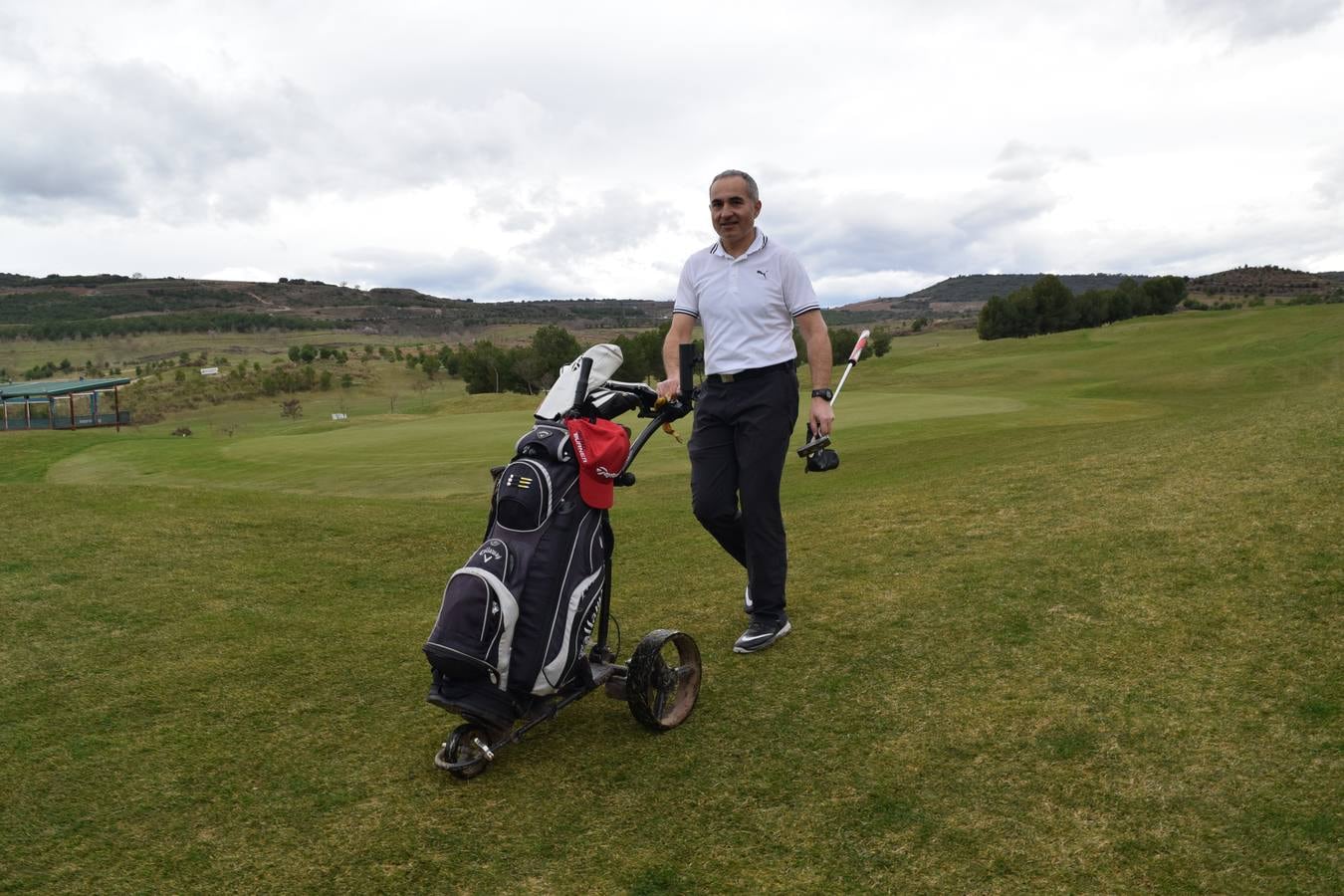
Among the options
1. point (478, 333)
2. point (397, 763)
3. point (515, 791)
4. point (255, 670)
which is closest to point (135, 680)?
point (255, 670)

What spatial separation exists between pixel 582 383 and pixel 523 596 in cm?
103

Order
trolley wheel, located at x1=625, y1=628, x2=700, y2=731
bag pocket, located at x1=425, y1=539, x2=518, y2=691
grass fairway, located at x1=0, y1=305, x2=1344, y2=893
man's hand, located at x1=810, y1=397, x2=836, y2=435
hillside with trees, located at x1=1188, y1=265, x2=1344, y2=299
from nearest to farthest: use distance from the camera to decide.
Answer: grass fairway, located at x1=0, y1=305, x2=1344, y2=893, bag pocket, located at x1=425, y1=539, x2=518, y2=691, trolley wheel, located at x1=625, y1=628, x2=700, y2=731, man's hand, located at x1=810, y1=397, x2=836, y2=435, hillside with trees, located at x1=1188, y1=265, x2=1344, y2=299

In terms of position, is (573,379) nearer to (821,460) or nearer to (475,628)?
(475,628)

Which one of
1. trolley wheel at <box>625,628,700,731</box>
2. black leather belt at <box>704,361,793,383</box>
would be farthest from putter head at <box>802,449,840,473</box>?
trolley wheel at <box>625,628,700,731</box>

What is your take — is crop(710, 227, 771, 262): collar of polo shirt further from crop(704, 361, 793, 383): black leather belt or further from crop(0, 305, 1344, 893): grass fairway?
crop(0, 305, 1344, 893): grass fairway

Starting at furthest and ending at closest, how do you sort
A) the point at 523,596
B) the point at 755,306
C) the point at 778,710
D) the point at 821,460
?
the point at 821,460 → the point at 755,306 → the point at 778,710 → the point at 523,596

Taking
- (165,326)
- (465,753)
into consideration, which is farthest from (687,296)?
(165,326)

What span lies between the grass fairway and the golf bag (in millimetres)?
405

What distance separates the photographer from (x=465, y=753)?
3.59m

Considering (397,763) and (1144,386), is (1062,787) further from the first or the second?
(1144,386)

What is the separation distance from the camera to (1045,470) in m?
9.14

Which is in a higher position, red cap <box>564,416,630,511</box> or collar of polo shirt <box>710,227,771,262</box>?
collar of polo shirt <box>710,227,771,262</box>

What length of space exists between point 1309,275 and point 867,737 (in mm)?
163921

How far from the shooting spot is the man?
4.72 meters
